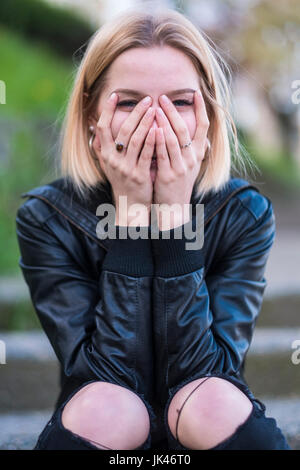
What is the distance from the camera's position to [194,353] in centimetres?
129

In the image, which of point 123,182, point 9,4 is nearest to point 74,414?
point 123,182

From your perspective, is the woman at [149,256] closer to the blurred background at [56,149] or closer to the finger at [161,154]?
the finger at [161,154]

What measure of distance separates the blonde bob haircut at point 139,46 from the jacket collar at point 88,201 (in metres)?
0.02

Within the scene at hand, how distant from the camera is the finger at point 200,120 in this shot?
140 centimetres

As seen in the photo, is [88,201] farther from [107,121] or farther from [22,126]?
[22,126]

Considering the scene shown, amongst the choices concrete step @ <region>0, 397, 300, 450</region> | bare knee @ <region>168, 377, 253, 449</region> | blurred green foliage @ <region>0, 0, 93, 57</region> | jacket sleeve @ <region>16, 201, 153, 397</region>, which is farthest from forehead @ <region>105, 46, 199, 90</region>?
blurred green foliage @ <region>0, 0, 93, 57</region>

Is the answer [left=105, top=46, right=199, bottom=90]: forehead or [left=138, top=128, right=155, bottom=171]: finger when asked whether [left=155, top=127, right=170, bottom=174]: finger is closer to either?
[left=138, top=128, right=155, bottom=171]: finger

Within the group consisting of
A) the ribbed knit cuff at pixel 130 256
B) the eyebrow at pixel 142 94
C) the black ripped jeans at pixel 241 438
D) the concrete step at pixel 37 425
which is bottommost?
the concrete step at pixel 37 425

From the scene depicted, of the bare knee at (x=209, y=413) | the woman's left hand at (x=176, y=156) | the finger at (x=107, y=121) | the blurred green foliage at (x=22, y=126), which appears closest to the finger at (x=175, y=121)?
the woman's left hand at (x=176, y=156)

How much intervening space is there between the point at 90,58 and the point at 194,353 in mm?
916

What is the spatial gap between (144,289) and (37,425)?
0.70 m

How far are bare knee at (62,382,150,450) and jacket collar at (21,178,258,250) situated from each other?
1.44ft

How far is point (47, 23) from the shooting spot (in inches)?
258
